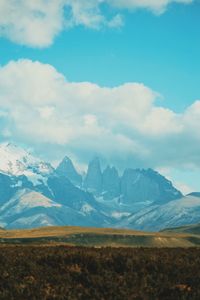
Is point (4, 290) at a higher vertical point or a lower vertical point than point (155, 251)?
lower

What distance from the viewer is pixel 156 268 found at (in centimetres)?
2897

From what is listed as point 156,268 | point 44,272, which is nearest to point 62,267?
point 44,272

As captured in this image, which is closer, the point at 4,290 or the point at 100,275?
the point at 4,290

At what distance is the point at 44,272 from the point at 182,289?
26.4ft

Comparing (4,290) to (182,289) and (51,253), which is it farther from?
(182,289)

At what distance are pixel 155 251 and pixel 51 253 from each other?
7565mm

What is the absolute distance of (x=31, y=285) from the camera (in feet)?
87.5

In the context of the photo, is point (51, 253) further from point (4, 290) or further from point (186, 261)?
point (186, 261)

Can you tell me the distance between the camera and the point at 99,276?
1093 inches

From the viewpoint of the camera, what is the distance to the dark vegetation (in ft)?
84.2

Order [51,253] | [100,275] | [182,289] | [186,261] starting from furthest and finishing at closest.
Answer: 1. [51,253]
2. [186,261]
3. [100,275]
4. [182,289]

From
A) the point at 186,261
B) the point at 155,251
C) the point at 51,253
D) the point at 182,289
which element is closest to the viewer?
the point at 182,289

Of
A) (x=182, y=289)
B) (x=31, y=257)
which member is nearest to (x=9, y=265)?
(x=31, y=257)

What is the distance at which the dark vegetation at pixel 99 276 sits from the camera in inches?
1010
